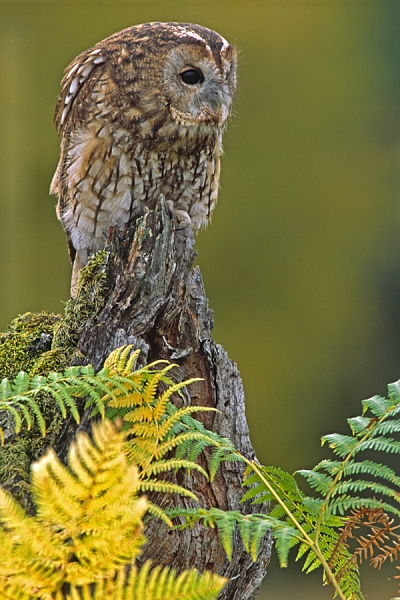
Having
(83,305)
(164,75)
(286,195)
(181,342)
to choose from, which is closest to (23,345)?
(83,305)

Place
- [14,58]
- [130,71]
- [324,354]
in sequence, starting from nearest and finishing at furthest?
[130,71] → [14,58] → [324,354]

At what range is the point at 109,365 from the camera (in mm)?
859

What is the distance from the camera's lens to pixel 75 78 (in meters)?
1.93

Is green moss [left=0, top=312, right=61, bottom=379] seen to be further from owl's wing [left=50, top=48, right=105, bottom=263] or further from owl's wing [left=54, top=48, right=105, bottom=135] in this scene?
owl's wing [left=54, top=48, right=105, bottom=135]

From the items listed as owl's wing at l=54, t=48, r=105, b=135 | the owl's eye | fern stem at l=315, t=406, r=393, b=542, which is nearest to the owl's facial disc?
the owl's eye

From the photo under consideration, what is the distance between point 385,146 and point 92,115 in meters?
3.10

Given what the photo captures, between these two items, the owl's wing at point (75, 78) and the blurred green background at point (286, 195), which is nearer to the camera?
the owl's wing at point (75, 78)

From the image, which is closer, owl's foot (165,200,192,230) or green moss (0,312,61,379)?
green moss (0,312,61,379)

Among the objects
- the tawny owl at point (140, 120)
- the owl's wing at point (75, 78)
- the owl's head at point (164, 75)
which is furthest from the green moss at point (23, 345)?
the owl's wing at point (75, 78)

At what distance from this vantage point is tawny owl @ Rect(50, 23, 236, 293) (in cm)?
179

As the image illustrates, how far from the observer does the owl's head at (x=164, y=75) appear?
69.9 inches

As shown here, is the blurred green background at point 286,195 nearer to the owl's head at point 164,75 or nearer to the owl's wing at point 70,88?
the owl's wing at point 70,88

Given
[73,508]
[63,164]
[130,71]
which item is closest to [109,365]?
[73,508]

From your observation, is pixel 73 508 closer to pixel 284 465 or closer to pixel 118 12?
pixel 284 465
